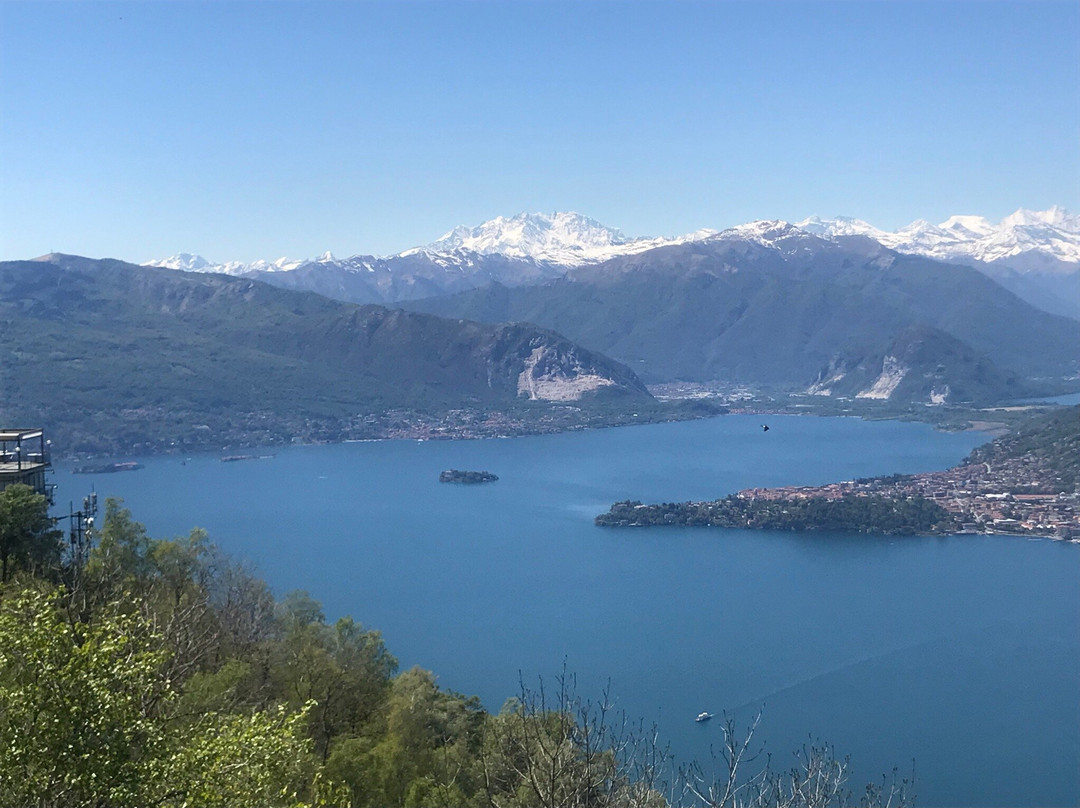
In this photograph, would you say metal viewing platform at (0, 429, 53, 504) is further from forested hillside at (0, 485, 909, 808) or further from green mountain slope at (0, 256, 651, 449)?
green mountain slope at (0, 256, 651, 449)

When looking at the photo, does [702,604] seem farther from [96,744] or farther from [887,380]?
[887,380]

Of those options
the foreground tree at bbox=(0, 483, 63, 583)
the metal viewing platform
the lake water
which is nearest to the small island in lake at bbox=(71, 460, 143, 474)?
the lake water

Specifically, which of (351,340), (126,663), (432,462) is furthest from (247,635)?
(351,340)

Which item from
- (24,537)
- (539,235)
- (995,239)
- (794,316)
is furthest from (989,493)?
(539,235)

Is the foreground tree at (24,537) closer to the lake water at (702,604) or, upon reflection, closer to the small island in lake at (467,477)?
the lake water at (702,604)

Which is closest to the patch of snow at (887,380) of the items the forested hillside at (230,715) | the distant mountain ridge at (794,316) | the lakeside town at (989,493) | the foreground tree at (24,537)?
the distant mountain ridge at (794,316)
